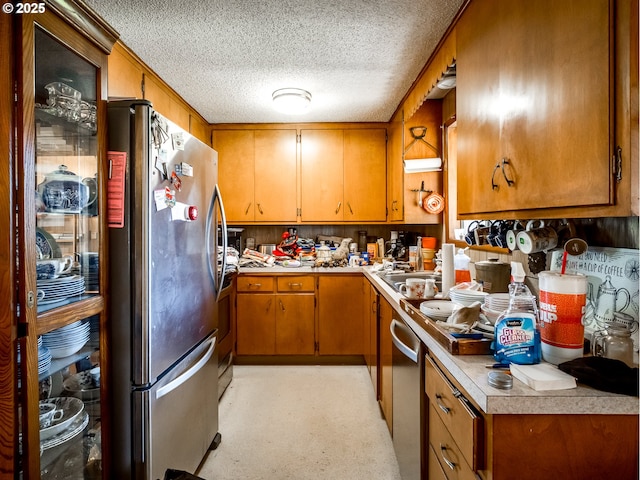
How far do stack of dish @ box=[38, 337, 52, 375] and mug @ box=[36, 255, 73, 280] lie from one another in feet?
0.65

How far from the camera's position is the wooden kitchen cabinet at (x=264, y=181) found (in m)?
3.55

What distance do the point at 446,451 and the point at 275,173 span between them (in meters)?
2.91

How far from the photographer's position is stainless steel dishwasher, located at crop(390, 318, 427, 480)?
4.44ft

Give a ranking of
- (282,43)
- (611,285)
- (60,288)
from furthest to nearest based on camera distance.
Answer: (282,43), (60,288), (611,285)

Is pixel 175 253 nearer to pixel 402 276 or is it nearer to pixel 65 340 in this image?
pixel 65 340

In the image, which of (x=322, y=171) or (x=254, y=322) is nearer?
(x=254, y=322)

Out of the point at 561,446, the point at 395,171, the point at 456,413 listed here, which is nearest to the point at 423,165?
the point at 395,171

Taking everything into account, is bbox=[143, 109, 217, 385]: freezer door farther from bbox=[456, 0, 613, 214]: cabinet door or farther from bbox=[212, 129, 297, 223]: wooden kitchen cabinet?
bbox=[212, 129, 297, 223]: wooden kitchen cabinet

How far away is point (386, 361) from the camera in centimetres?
214

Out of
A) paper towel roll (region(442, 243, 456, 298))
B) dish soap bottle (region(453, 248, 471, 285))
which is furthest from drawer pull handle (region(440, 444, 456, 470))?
dish soap bottle (region(453, 248, 471, 285))

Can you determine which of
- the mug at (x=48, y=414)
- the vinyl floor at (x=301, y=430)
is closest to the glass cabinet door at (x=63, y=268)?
the mug at (x=48, y=414)

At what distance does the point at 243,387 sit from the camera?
287cm

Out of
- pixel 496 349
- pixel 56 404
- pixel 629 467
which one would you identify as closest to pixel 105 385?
pixel 56 404

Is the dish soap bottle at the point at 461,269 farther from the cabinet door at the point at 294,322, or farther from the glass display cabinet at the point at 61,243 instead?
the glass display cabinet at the point at 61,243
